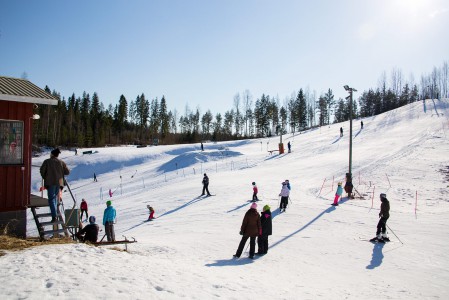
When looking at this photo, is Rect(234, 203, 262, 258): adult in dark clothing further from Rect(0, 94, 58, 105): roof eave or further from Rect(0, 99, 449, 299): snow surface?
Rect(0, 94, 58, 105): roof eave

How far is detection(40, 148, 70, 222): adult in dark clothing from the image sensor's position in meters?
7.77

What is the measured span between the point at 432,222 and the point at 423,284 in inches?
330

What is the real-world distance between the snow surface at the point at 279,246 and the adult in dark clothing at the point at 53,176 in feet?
5.04

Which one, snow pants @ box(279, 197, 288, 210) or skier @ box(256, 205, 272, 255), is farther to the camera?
snow pants @ box(279, 197, 288, 210)

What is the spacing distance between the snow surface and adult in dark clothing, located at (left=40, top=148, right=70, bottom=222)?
1535mm

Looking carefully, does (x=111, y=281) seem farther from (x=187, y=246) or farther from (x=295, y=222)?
(x=295, y=222)

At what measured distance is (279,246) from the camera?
10.9 metres

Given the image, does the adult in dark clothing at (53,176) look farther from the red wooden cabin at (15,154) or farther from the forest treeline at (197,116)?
the forest treeline at (197,116)

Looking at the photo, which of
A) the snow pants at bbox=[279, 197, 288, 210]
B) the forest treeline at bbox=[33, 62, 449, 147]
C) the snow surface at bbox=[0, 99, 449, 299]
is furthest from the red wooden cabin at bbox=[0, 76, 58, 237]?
the forest treeline at bbox=[33, 62, 449, 147]

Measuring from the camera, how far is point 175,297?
16.9 feet

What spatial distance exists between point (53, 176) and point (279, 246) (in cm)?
745

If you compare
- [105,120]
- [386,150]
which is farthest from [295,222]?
[105,120]

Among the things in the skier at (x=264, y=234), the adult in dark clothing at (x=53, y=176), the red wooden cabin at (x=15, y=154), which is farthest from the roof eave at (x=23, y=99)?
the skier at (x=264, y=234)

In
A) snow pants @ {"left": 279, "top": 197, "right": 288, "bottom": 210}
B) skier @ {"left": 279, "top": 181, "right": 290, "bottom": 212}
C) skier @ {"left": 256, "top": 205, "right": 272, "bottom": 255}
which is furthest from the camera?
snow pants @ {"left": 279, "top": 197, "right": 288, "bottom": 210}
